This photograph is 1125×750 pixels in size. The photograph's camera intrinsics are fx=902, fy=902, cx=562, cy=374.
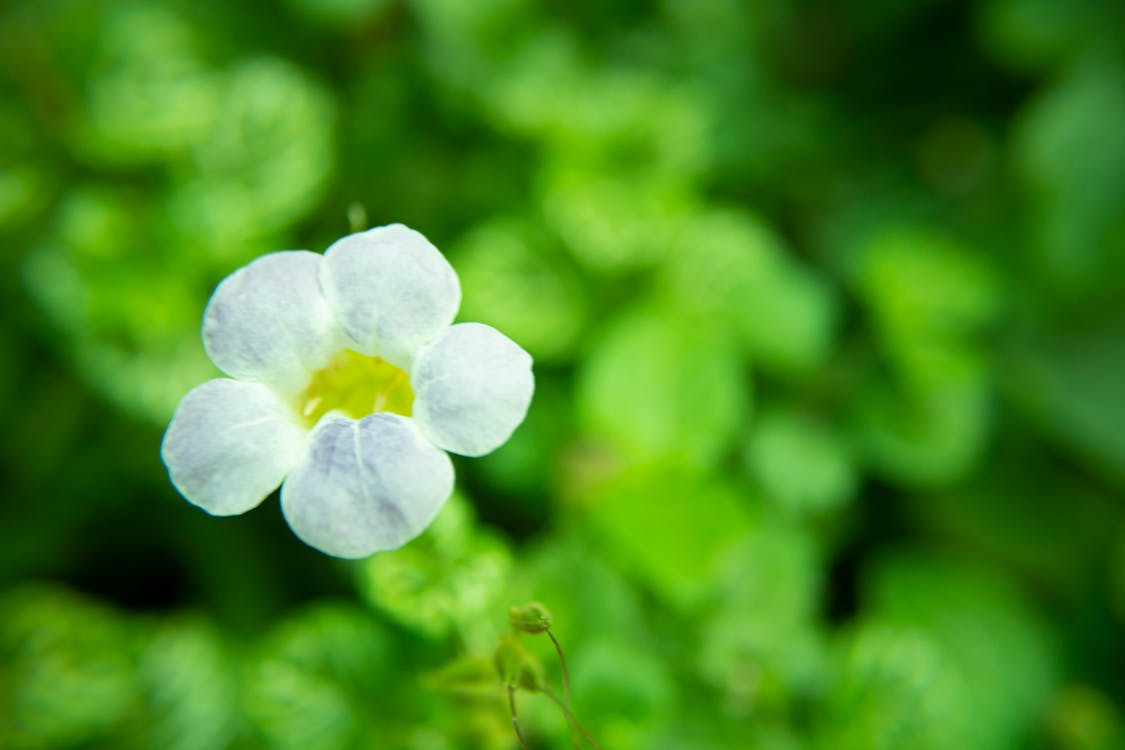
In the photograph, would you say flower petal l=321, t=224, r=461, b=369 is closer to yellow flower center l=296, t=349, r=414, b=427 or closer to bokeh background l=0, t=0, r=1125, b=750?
yellow flower center l=296, t=349, r=414, b=427

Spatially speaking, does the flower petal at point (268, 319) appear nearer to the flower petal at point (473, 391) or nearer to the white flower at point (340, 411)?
the white flower at point (340, 411)

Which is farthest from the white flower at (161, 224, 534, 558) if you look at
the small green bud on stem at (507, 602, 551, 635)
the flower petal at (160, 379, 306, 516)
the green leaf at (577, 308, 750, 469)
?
the green leaf at (577, 308, 750, 469)

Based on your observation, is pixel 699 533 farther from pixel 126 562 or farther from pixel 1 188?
pixel 1 188

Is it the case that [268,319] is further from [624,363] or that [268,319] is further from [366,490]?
[624,363]

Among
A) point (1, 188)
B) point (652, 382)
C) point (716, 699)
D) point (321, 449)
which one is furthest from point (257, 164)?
point (716, 699)

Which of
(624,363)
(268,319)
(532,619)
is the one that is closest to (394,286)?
(268,319)

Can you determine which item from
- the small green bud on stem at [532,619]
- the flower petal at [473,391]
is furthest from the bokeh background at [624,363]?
the flower petal at [473,391]
